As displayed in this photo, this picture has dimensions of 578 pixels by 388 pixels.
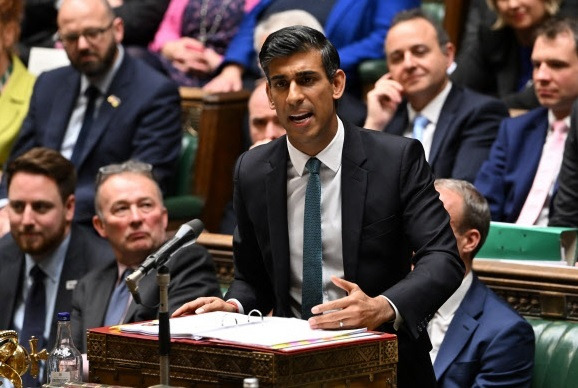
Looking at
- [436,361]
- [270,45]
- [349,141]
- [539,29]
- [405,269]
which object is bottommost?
[436,361]

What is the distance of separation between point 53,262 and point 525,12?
2.09 m

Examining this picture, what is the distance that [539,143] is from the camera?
14.6 ft

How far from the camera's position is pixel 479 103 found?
4.57 m

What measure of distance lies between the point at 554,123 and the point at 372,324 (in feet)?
7.23

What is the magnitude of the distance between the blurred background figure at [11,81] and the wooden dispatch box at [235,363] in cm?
301

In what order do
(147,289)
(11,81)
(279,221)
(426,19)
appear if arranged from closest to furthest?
(279,221) < (147,289) < (426,19) < (11,81)

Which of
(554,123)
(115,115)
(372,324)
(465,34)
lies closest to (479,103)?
(554,123)

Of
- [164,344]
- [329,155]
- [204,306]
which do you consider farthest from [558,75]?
[164,344]

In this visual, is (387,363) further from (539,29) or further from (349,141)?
(539,29)

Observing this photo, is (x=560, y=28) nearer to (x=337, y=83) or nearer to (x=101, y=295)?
(x=101, y=295)

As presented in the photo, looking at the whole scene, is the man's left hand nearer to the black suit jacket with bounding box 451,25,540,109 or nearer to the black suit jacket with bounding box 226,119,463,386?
the black suit jacket with bounding box 226,119,463,386

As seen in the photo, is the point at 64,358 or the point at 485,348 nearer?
the point at 64,358

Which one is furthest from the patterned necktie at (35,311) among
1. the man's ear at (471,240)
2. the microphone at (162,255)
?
the microphone at (162,255)

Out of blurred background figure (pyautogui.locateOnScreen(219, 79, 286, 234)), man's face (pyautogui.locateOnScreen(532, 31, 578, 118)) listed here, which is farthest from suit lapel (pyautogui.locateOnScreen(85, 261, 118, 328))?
man's face (pyautogui.locateOnScreen(532, 31, 578, 118))
